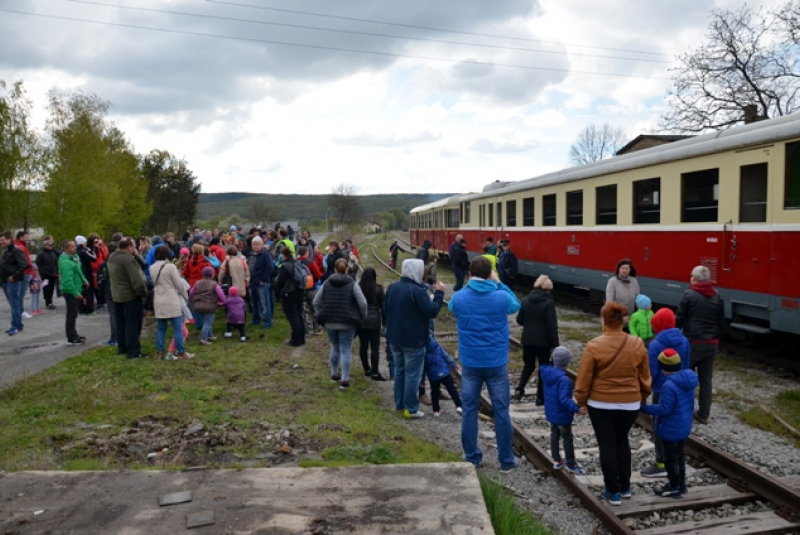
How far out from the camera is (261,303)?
533 inches

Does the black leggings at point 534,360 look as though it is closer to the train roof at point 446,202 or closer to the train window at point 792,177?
the train window at point 792,177

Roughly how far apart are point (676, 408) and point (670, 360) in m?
0.41

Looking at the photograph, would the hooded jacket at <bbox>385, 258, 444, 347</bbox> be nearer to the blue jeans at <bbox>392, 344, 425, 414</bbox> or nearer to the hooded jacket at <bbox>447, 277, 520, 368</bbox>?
the blue jeans at <bbox>392, 344, 425, 414</bbox>

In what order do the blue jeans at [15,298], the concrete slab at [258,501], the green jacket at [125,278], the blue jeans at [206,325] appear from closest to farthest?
the concrete slab at [258,501] < the green jacket at [125,278] < the blue jeans at [206,325] < the blue jeans at [15,298]

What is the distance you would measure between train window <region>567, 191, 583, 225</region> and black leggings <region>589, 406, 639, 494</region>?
10492 mm

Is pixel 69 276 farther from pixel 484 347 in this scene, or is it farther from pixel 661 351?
pixel 661 351

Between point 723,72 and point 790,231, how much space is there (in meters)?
29.3

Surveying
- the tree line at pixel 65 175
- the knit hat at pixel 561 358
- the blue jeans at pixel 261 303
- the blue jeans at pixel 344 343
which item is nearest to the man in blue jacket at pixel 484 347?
the knit hat at pixel 561 358

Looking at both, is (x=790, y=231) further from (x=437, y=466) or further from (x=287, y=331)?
(x=287, y=331)

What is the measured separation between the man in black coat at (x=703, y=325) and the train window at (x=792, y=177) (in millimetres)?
2398

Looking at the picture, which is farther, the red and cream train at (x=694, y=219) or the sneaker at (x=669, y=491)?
the red and cream train at (x=694, y=219)

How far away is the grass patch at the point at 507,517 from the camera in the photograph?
461 cm

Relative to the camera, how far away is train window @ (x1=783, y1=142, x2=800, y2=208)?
885cm

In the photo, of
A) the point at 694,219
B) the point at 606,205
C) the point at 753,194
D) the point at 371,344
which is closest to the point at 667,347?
the point at 371,344
